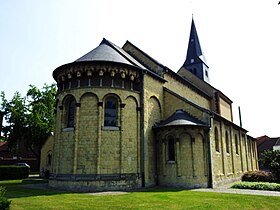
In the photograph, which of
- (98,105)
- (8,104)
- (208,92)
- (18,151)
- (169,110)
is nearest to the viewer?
(98,105)

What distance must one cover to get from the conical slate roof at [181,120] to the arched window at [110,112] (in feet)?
12.4

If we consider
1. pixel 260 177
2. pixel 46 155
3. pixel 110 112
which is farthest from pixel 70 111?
pixel 260 177

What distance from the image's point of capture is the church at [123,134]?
53.1ft

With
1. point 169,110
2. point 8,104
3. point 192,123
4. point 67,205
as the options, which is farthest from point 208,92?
point 8,104

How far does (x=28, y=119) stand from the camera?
3284 cm

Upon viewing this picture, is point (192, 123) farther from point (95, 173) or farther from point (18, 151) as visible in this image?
point (18, 151)

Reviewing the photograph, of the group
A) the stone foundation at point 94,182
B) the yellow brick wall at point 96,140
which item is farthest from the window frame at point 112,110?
the stone foundation at point 94,182

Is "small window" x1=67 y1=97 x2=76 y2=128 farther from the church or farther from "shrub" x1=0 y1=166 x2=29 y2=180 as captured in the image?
"shrub" x1=0 y1=166 x2=29 y2=180

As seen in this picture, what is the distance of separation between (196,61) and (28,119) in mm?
25144

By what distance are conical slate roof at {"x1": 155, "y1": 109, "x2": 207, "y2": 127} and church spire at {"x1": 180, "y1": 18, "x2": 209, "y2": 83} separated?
16.2m

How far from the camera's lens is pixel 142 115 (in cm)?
1817

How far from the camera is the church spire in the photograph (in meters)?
35.3

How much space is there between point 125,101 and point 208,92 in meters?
17.6

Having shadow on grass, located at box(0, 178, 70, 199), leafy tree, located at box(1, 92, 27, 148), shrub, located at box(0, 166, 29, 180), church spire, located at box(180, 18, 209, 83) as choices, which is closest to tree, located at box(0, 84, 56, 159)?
leafy tree, located at box(1, 92, 27, 148)
